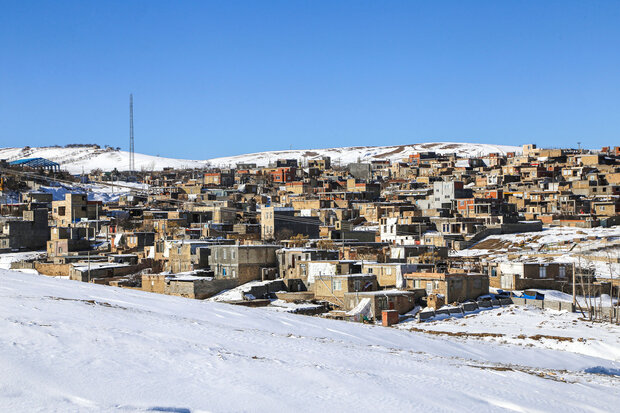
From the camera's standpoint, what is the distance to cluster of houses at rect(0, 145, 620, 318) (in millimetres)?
31266

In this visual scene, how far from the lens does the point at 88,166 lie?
560 ft

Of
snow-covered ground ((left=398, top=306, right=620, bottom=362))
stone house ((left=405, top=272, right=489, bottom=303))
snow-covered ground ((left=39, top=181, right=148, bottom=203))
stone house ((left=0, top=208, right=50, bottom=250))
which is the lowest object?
snow-covered ground ((left=398, top=306, right=620, bottom=362))

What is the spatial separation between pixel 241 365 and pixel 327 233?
38.0m

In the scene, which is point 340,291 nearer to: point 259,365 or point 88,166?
point 259,365

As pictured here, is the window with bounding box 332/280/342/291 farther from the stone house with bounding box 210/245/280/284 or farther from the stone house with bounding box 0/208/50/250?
the stone house with bounding box 0/208/50/250

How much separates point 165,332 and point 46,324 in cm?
217

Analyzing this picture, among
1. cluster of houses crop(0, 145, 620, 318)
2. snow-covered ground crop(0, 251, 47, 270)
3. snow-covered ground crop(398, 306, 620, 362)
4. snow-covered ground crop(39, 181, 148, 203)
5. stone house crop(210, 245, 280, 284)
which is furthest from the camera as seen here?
snow-covered ground crop(39, 181, 148, 203)

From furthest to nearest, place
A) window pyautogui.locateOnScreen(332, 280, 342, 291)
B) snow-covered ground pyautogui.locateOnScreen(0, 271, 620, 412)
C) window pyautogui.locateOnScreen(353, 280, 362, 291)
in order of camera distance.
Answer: window pyautogui.locateOnScreen(332, 280, 342, 291)
window pyautogui.locateOnScreen(353, 280, 362, 291)
snow-covered ground pyautogui.locateOnScreen(0, 271, 620, 412)

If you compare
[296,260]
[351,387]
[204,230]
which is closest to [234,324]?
[351,387]

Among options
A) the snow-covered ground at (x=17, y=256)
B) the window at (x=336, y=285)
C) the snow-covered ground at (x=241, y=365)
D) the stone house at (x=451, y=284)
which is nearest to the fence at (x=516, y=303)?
the stone house at (x=451, y=284)

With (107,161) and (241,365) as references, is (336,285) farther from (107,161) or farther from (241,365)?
(107,161)

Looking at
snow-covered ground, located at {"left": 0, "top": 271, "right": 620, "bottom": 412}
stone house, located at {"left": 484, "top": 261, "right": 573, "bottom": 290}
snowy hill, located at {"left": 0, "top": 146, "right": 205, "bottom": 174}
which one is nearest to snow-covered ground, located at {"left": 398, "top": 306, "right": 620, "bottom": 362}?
snow-covered ground, located at {"left": 0, "top": 271, "right": 620, "bottom": 412}

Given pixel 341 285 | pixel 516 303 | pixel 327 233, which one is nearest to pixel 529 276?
pixel 516 303

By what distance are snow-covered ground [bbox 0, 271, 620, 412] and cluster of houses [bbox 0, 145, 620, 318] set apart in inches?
354
